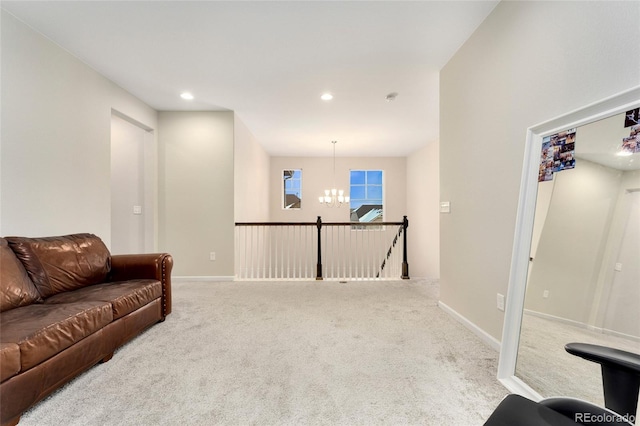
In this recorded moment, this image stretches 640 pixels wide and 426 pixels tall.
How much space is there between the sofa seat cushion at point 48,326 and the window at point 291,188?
601 cm

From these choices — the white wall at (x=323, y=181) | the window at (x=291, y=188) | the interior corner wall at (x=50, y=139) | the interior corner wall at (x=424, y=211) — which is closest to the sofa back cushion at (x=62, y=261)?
the interior corner wall at (x=50, y=139)

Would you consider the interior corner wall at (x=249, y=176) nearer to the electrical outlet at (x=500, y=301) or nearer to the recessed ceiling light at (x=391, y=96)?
the recessed ceiling light at (x=391, y=96)

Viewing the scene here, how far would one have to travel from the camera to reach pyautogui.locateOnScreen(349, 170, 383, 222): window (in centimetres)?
796

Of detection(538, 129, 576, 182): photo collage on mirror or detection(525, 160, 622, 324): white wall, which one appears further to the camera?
detection(538, 129, 576, 182): photo collage on mirror

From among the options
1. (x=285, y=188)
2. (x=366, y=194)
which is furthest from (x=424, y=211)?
(x=285, y=188)

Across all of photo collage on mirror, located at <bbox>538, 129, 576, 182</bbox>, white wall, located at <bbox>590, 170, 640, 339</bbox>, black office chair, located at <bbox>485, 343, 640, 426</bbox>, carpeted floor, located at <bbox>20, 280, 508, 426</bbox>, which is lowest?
carpeted floor, located at <bbox>20, 280, 508, 426</bbox>

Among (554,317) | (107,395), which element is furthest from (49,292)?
(554,317)

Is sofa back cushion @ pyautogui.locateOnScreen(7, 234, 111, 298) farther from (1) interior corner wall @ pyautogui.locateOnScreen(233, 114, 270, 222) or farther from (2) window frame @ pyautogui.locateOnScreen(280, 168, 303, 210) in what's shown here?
(2) window frame @ pyautogui.locateOnScreen(280, 168, 303, 210)

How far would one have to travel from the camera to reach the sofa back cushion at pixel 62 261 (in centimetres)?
205

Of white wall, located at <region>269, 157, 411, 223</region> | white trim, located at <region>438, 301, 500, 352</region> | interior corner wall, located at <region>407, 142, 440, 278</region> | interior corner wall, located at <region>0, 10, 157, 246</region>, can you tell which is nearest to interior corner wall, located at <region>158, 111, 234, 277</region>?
interior corner wall, located at <region>0, 10, 157, 246</region>

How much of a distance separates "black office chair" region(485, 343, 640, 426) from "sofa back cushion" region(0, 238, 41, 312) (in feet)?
9.16

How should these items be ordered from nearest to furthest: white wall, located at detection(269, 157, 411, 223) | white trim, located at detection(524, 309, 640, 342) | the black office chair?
the black office chair, white trim, located at detection(524, 309, 640, 342), white wall, located at detection(269, 157, 411, 223)

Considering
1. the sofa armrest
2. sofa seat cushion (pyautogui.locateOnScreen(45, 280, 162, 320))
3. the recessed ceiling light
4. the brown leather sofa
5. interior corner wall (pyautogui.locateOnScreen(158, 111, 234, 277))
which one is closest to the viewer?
the brown leather sofa

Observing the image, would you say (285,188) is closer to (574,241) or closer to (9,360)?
(9,360)
